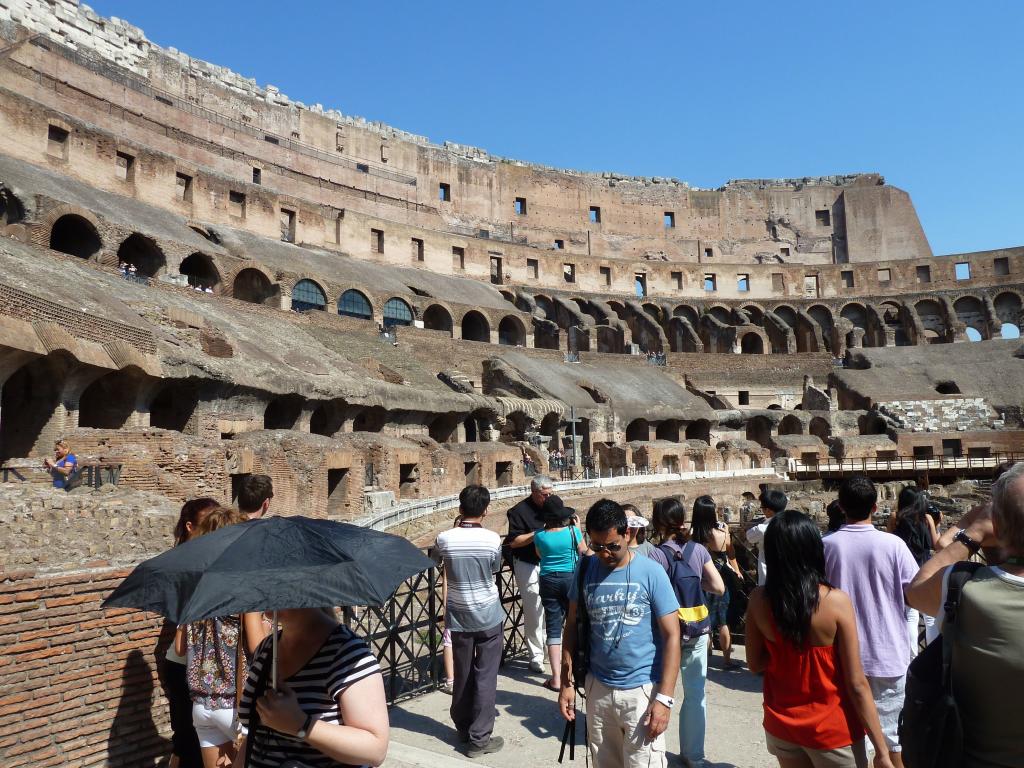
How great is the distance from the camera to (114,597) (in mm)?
3029

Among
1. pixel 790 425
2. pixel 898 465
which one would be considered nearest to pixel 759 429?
pixel 790 425

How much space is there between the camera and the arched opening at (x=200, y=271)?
30.9 meters

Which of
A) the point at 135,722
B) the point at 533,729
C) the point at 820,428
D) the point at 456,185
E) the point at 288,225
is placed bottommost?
the point at 533,729

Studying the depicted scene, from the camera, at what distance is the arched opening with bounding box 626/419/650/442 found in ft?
117

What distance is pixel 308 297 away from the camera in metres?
34.6

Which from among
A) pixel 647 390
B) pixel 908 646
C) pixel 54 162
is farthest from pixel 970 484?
pixel 54 162

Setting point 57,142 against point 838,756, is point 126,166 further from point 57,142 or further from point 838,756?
point 838,756

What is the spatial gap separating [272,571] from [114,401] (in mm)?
14528

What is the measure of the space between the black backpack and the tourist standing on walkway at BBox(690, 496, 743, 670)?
2780 millimetres

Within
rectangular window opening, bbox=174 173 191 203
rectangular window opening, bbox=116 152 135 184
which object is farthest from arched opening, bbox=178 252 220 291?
rectangular window opening, bbox=174 173 191 203

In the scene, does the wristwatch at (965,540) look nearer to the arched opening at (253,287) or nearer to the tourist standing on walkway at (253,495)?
the tourist standing on walkway at (253,495)

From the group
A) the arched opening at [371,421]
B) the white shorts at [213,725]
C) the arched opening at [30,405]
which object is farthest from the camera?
the arched opening at [371,421]

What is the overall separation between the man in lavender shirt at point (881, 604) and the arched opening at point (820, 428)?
35687 mm

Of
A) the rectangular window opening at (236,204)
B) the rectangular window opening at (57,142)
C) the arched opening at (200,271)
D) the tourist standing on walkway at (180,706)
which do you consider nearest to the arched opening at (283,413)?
the arched opening at (200,271)
